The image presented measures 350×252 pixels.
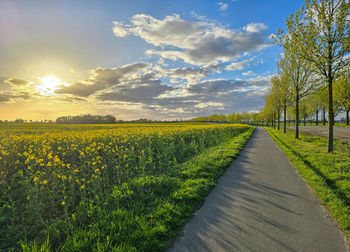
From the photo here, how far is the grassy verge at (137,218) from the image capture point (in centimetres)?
327

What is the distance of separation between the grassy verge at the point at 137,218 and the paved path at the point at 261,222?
332 millimetres

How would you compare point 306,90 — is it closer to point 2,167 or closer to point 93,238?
point 93,238

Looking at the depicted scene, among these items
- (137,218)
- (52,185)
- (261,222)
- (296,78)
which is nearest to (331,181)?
(261,222)

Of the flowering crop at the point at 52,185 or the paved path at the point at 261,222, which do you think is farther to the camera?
the flowering crop at the point at 52,185

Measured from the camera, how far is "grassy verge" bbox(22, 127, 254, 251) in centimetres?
327

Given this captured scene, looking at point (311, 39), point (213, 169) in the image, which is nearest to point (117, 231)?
point (213, 169)

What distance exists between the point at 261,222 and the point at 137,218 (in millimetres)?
2664

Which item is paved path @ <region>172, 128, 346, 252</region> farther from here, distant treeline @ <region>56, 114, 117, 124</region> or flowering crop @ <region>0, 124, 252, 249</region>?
distant treeline @ <region>56, 114, 117, 124</region>

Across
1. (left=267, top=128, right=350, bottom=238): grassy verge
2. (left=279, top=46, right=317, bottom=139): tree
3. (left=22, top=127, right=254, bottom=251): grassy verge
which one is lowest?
(left=22, top=127, right=254, bottom=251): grassy verge

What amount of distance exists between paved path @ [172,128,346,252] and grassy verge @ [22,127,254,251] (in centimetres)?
33

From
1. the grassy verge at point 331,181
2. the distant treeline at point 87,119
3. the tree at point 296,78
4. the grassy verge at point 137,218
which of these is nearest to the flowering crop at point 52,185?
the grassy verge at point 137,218

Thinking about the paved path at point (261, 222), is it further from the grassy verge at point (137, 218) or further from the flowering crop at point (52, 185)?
the flowering crop at point (52, 185)

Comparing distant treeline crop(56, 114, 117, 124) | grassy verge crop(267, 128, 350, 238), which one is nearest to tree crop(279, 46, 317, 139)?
grassy verge crop(267, 128, 350, 238)

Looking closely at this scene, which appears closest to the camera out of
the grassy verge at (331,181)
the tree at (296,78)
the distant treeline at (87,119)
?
the grassy verge at (331,181)
